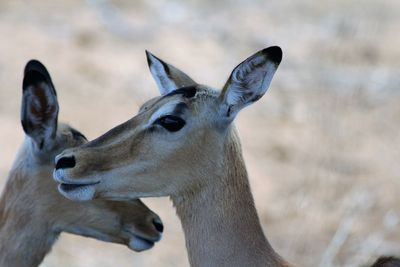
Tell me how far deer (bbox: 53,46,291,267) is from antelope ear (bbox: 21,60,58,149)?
1.92 ft

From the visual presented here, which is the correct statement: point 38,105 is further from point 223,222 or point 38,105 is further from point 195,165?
point 223,222

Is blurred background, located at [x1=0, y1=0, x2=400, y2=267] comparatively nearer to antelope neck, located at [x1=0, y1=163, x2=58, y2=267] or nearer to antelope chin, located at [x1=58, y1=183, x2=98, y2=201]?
antelope neck, located at [x1=0, y1=163, x2=58, y2=267]

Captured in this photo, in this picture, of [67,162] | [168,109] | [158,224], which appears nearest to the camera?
[67,162]

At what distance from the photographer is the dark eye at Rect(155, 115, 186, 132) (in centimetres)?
560

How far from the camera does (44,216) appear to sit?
249 inches

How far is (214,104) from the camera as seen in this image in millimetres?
5715

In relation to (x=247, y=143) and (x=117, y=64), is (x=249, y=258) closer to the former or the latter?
(x=247, y=143)

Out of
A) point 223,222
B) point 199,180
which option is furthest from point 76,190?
point 223,222

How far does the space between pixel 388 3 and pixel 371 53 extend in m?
2.11

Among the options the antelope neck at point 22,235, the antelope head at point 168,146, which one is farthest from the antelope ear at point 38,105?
the antelope head at point 168,146

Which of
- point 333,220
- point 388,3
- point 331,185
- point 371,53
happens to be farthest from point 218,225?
point 388,3

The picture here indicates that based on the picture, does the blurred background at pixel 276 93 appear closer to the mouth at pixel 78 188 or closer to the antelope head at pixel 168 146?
the antelope head at pixel 168 146

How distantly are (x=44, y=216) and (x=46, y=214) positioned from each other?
15 millimetres

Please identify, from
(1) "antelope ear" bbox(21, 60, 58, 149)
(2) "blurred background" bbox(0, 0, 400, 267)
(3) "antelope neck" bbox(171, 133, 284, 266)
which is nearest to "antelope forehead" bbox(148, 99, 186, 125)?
(3) "antelope neck" bbox(171, 133, 284, 266)
